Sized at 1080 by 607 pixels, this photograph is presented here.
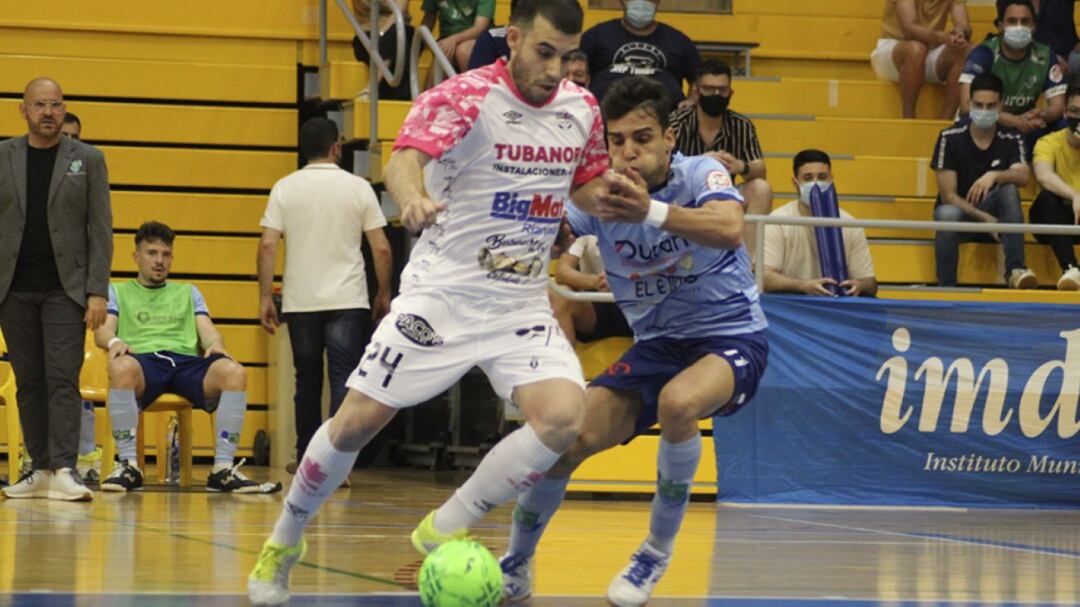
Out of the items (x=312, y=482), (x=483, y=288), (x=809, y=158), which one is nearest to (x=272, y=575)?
(x=312, y=482)

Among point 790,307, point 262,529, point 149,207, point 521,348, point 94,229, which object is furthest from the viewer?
point 149,207

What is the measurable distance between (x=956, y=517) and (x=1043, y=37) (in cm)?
587

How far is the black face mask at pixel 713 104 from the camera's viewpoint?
1184 centimetres

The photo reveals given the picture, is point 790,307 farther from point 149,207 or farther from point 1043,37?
point 149,207

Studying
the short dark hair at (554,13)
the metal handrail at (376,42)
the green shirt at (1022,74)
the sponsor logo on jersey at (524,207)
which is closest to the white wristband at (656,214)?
the sponsor logo on jersey at (524,207)

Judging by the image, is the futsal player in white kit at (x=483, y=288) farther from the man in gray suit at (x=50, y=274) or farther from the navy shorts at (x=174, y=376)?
the navy shorts at (x=174, y=376)

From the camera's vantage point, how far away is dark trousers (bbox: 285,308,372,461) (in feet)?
36.7

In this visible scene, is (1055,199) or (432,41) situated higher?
(432,41)

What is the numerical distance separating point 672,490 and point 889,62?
1006 cm

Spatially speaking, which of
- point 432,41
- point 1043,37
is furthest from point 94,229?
point 1043,37

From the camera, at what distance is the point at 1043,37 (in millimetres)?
14805

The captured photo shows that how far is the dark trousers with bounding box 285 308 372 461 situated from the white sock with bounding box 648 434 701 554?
5.47 meters

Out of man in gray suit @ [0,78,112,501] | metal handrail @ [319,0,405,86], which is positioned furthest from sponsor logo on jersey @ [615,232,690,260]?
metal handrail @ [319,0,405,86]

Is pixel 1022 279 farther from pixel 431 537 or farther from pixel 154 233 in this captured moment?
pixel 431 537
